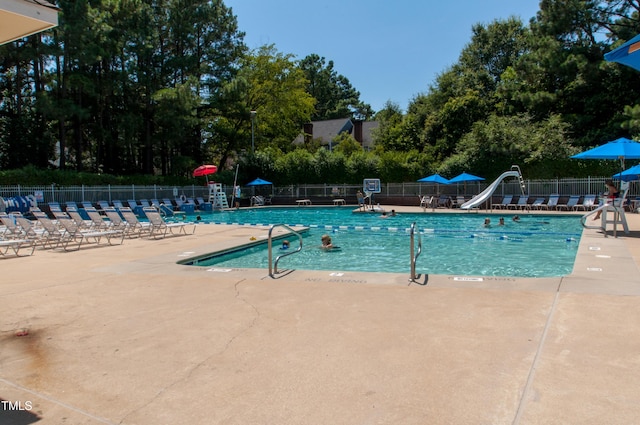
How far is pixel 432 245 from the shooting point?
13.1 metres

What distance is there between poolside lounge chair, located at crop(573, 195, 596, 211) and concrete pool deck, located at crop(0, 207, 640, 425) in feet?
61.9

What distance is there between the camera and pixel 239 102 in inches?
1394

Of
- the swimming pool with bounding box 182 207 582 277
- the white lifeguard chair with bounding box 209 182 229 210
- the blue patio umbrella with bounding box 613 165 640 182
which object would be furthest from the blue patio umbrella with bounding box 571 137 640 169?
the white lifeguard chair with bounding box 209 182 229 210

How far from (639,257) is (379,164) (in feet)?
82.1

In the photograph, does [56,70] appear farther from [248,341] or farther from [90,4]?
[248,341]

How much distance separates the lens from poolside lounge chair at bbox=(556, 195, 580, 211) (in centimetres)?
2360

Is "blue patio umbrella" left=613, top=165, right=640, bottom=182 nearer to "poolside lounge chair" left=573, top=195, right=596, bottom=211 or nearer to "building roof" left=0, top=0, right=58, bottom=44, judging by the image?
"poolside lounge chair" left=573, top=195, right=596, bottom=211

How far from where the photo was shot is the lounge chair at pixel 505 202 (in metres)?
25.6

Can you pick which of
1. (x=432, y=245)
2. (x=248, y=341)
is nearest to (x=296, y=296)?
(x=248, y=341)

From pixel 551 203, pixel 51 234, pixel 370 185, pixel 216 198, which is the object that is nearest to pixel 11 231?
pixel 51 234

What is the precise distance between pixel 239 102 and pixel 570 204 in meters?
24.1

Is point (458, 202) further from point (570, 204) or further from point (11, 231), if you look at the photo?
point (11, 231)

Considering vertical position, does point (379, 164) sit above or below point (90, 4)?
below

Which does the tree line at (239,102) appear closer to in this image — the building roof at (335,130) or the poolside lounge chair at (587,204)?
the poolside lounge chair at (587,204)
